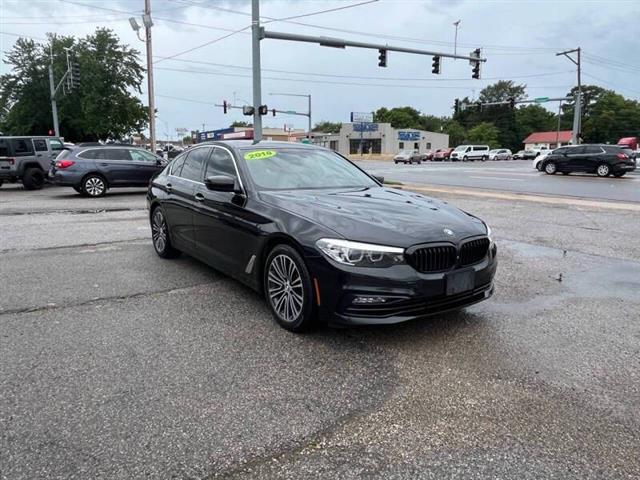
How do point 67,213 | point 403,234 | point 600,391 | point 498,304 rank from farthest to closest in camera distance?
point 67,213
point 498,304
point 403,234
point 600,391

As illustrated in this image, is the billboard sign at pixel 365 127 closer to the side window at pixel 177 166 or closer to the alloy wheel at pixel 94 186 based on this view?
the alloy wheel at pixel 94 186

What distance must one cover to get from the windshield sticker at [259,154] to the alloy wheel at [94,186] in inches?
468

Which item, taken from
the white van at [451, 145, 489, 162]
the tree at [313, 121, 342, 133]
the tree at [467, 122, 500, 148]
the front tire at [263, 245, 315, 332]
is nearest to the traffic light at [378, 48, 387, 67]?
the front tire at [263, 245, 315, 332]

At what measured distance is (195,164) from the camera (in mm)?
6113

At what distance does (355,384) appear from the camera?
3.34 meters

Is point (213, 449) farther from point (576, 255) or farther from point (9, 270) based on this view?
point (576, 255)

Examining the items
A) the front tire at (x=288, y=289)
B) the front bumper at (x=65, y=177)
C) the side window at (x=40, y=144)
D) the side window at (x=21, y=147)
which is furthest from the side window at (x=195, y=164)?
the side window at (x=40, y=144)

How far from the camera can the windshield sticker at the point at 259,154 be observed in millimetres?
5250

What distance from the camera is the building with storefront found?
88125mm

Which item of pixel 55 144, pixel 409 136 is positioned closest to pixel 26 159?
pixel 55 144

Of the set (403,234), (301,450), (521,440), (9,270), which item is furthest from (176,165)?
(521,440)

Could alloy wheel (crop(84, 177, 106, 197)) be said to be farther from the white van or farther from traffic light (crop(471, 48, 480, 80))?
the white van

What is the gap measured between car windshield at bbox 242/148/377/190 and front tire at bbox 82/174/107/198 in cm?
1177

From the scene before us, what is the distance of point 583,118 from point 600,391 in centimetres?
11787
